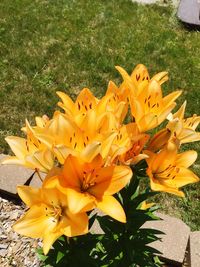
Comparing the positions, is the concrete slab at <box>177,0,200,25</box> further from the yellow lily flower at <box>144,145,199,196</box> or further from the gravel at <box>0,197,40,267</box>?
the yellow lily flower at <box>144,145,199,196</box>

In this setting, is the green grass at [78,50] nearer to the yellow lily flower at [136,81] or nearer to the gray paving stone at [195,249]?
the gray paving stone at [195,249]

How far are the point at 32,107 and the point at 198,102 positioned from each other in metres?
1.64

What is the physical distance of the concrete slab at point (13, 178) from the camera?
3.82 meters

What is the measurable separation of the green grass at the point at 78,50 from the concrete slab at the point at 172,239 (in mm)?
877

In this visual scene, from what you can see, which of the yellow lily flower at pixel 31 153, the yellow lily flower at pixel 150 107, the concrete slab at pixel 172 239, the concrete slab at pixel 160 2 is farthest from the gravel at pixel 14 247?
the concrete slab at pixel 160 2

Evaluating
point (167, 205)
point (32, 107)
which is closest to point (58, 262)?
point (167, 205)

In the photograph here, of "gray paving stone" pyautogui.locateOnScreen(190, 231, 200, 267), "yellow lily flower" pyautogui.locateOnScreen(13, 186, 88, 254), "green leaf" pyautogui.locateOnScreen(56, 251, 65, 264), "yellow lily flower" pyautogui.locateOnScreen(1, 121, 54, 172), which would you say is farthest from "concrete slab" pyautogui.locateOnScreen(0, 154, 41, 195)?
"yellow lily flower" pyautogui.locateOnScreen(13, 186, 88, 254)

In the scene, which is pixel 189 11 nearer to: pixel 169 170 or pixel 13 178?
pixel 13 178

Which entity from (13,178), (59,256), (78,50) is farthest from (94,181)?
(78,50)

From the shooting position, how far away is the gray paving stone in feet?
11.0

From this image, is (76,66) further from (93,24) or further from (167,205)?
(167,205)

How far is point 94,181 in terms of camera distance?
1.73m

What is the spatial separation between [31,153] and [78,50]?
3.88 m

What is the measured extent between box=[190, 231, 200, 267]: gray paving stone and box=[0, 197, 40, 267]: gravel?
1036 millimetres
